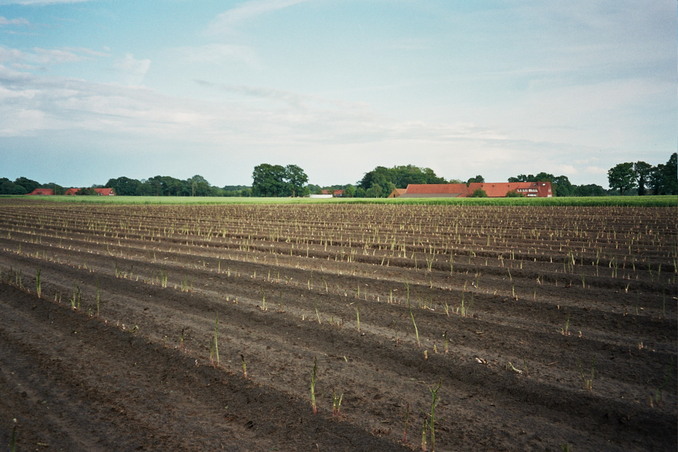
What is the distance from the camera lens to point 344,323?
6.82 meters

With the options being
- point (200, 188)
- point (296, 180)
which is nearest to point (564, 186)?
point (296, 180)

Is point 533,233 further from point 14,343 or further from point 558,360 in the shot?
point 14,343

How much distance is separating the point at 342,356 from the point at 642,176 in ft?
327

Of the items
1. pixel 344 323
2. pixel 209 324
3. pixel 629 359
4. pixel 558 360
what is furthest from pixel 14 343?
pixel 629 359

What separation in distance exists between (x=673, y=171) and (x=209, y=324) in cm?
9427

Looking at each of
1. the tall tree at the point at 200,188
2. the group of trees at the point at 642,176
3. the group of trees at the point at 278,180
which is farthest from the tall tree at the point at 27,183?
the group of trees at the point at 642,176

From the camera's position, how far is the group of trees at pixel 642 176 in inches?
3137

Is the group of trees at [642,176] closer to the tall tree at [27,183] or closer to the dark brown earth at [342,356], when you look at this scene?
the dark brown earth at [342,356]

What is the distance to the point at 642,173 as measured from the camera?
85562 mm

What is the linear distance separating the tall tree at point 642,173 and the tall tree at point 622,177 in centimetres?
83

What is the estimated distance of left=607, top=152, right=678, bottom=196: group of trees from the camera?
261 feet

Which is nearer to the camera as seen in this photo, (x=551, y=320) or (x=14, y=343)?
(x=14, y=343)

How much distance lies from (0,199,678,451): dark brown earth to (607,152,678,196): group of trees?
279 ft

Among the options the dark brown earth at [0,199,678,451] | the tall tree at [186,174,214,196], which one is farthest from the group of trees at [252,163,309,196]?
the dark brown earth at [0,199,678,451]
